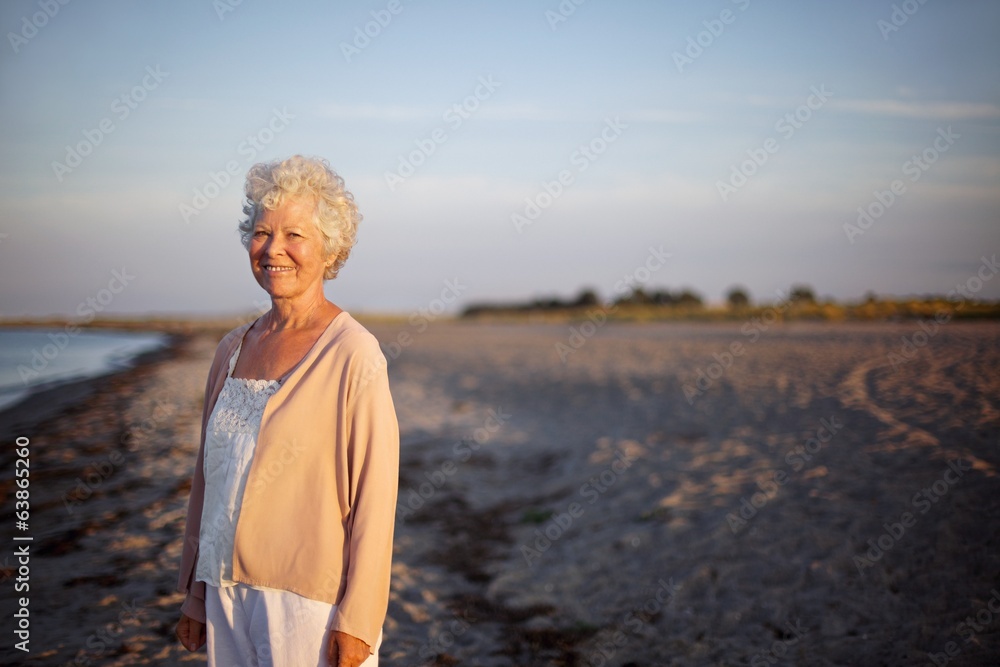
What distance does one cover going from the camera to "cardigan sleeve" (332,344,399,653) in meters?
1.84

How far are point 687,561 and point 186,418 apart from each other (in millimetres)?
8429

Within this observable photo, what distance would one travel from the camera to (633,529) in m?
6.01

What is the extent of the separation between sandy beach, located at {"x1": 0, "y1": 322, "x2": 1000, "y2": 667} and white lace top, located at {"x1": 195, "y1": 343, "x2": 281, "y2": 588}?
7.49 ft

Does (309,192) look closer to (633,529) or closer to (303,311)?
(303,311)

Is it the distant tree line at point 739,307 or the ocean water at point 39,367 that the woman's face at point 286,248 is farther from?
the distant tree line at point 739,307

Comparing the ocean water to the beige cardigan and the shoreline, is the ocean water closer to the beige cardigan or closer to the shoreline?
the shoreline

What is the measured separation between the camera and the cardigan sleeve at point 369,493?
6.05 feet

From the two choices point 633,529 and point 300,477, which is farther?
point 633,529

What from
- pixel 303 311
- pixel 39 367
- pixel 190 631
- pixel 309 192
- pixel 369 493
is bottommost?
pixel 190 631

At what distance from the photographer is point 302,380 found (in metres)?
1.92

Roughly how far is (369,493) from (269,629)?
1.61ft

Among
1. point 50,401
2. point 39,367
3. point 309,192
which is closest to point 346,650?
point 309,192

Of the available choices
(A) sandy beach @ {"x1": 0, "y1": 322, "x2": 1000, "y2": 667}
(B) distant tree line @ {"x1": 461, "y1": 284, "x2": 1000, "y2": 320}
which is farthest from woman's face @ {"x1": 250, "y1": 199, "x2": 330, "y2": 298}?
(B) distant tree line @ {"x1": 461, "y1": 284, "x2": 1000, "y2": 320}

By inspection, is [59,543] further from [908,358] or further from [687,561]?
[908,358]
